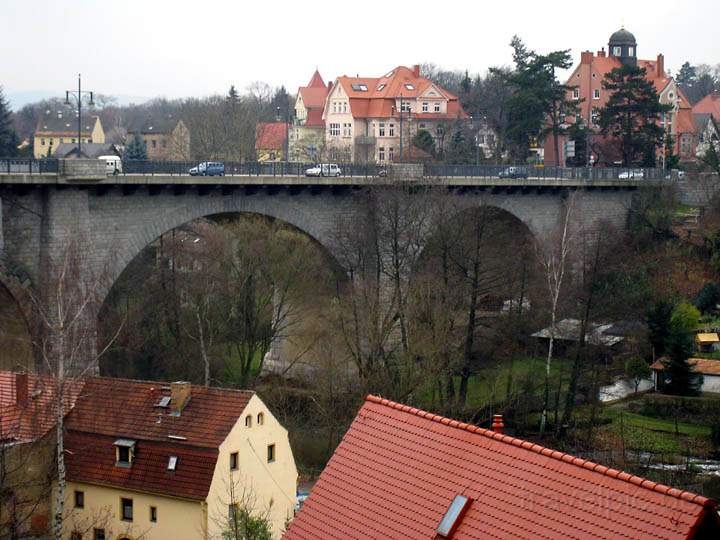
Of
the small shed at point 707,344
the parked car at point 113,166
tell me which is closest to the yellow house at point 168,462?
the parked car at point 113,166

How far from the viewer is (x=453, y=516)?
46.8ft

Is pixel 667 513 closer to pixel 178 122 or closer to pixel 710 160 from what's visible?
pixel 710 160

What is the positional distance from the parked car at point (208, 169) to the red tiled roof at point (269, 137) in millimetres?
50024

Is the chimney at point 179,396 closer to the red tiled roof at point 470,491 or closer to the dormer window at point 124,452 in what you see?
the dormer window at point 124,452

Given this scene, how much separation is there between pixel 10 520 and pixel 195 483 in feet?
11.8

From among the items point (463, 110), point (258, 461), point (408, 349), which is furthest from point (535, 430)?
point (463, 110)

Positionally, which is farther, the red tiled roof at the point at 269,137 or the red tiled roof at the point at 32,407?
the red tiled roof at the point at 269,137

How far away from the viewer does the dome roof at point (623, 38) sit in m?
92.4

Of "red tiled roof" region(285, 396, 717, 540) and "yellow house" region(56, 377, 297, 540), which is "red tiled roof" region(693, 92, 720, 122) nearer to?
"yellow house" region(56, 377, 297, 540)

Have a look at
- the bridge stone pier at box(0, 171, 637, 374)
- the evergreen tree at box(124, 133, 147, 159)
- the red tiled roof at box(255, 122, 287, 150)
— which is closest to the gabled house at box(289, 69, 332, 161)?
the red tiled roof at box(255, 122, 287, 150)

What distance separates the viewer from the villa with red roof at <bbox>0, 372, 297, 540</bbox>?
82.9 ft

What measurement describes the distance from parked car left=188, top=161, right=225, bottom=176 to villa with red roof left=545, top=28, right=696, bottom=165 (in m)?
45.3

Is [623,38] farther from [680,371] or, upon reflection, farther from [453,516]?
[453,516]

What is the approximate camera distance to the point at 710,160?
65875 millimetres
